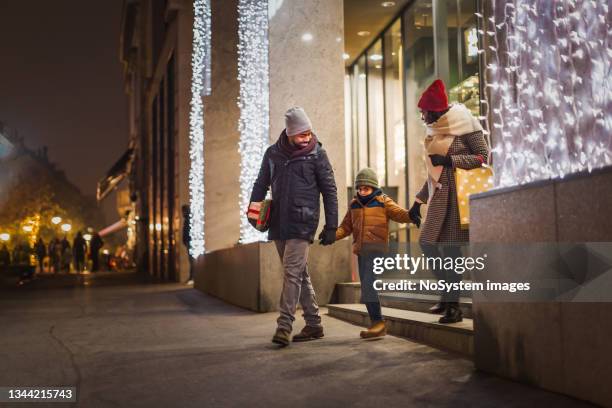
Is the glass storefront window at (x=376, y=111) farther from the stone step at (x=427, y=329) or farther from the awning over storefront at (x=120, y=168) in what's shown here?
the awning over storefront at (x=120, y=168)

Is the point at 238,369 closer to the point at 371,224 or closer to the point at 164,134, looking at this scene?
the point at 371,224

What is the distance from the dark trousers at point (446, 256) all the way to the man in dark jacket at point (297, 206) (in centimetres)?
83

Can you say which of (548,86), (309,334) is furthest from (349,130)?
(548,86)

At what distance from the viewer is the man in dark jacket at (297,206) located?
6449 millimetres

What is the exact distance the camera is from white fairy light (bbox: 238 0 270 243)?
36.7ft

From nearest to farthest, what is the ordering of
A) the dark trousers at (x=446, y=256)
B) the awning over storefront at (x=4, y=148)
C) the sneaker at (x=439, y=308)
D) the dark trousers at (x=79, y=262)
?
the dark trousers at (x=446, y=256), the sneaker at (x=439, y=308), the dark trousers at (x=79, y=262), the awning over storefront at (x=4, y=148)

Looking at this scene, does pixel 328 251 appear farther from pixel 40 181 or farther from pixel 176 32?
pixel 40 181

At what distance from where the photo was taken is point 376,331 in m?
6.50

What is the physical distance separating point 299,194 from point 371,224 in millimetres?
665

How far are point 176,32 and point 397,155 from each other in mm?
10057

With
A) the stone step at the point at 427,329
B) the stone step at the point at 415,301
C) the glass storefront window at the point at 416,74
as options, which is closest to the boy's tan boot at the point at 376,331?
the stone step at the point at 427,329

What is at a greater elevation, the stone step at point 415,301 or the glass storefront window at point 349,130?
the glass storefront window at point 349,130

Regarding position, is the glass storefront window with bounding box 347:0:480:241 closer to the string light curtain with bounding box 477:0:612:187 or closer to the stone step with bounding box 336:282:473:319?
the stone step with bounding box 336:282:473:319

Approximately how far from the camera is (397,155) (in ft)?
53.0
